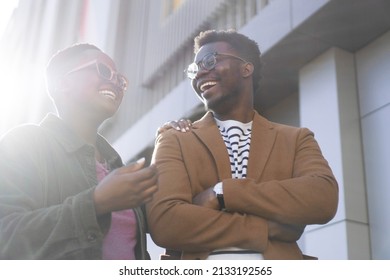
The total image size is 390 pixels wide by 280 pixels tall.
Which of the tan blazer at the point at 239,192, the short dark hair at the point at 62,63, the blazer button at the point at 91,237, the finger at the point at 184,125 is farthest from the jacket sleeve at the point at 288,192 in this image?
the short dark hair at the point at 62,63

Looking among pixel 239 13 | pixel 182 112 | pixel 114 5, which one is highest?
pixel 114 5

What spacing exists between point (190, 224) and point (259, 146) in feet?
1.60

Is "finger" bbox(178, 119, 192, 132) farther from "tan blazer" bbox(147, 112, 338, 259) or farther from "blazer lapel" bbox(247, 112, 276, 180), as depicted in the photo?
"blazer lapel" bbox(247, 112, 276, 180)

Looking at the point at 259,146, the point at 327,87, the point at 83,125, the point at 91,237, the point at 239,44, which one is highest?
the point at 327,87

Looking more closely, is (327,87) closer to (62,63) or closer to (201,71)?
(201,71)

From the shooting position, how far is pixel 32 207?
6.64 feet

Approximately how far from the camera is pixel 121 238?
229 centimetres

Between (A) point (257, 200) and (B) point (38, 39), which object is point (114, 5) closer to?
(B) point (38, 39)

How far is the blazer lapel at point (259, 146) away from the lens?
230 cm

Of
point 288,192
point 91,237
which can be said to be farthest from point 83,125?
point 288,192

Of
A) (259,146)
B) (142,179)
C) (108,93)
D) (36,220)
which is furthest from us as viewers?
(108,93)

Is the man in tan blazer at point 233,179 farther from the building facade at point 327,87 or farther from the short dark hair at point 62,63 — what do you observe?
the building facade at point 327,87
